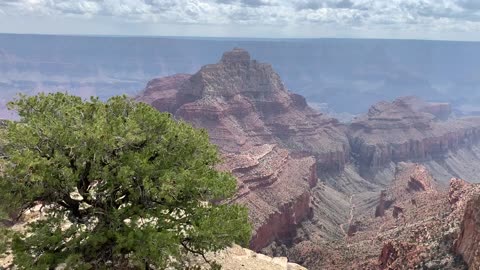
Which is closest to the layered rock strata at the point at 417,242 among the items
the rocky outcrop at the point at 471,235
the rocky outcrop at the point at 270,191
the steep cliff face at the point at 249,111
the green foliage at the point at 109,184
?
the rocky outcrop at the point at 471,235

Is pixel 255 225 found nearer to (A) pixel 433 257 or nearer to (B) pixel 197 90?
(A) pixel 433 257

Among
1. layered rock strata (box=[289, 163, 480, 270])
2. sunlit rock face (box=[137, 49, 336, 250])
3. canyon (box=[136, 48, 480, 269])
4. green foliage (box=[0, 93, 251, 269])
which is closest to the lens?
green foliage (box=[0, 93, 251, 269])

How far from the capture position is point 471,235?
34500mm

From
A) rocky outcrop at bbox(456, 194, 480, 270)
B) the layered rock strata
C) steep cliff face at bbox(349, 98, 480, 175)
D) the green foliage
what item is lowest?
steep cliff face at bbox(349, 98, 480, 175)

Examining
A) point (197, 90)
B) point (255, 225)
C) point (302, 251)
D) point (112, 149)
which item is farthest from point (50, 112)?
point (197, 90)

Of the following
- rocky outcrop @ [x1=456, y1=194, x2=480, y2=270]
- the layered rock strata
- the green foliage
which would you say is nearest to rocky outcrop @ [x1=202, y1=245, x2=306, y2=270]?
the green foliage

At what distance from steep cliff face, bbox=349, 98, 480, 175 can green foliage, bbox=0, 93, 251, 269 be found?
152 m

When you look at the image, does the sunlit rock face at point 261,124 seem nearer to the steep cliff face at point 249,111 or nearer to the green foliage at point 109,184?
the steep cliff face at point 249,111

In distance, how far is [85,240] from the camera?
16891mm

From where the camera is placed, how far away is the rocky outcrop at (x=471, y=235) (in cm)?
3261

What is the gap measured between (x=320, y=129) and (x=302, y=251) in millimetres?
108130

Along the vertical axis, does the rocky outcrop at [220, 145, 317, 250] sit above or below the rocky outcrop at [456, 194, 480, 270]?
below

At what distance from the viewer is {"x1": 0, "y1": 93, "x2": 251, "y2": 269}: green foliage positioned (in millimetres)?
15461

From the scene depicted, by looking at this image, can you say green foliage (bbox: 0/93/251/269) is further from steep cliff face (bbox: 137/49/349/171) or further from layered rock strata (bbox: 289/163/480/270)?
steep cliff face (bbox: 137/49/349/171)
